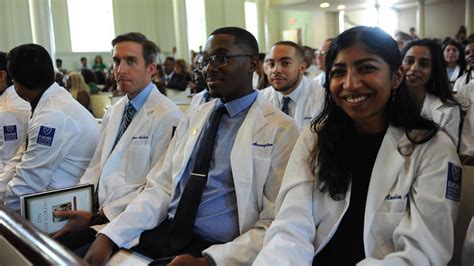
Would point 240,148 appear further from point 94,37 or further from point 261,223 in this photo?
point 94,37

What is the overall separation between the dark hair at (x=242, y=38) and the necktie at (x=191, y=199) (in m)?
0.39

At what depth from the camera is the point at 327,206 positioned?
144 cm

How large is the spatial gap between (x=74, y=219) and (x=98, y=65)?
12.3 metres

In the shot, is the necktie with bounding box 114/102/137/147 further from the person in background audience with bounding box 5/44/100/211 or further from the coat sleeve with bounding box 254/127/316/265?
the coat sleeve with bounding box 254/127/316/265

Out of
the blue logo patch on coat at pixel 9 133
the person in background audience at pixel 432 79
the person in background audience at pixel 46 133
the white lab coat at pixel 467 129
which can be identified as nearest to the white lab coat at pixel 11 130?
the blue logo patch on coat at pixel 9 133

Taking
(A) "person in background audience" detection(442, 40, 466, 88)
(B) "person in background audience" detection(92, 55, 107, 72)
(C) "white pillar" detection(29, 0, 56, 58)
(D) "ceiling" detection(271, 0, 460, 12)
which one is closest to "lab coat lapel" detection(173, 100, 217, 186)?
(A) "person in background audience" detection(442, 40, 466, 88)

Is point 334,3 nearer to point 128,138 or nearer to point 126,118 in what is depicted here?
point 126,118

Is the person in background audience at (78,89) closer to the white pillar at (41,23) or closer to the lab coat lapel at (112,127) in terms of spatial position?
the lab coat lapel at (112,127)

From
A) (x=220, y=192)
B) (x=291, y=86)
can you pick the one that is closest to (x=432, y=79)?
(x=291, y=86)

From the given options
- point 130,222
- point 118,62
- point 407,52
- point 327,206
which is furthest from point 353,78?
point 407,52

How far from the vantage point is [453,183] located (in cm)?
130

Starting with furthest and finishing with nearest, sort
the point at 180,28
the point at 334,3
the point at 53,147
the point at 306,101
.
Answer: the point at 180,28, the point at 334,3, the point at 306,101, the point at 53,147

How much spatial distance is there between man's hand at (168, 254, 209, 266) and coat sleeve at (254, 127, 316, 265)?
0.79 ft

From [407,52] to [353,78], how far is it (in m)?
1.66
